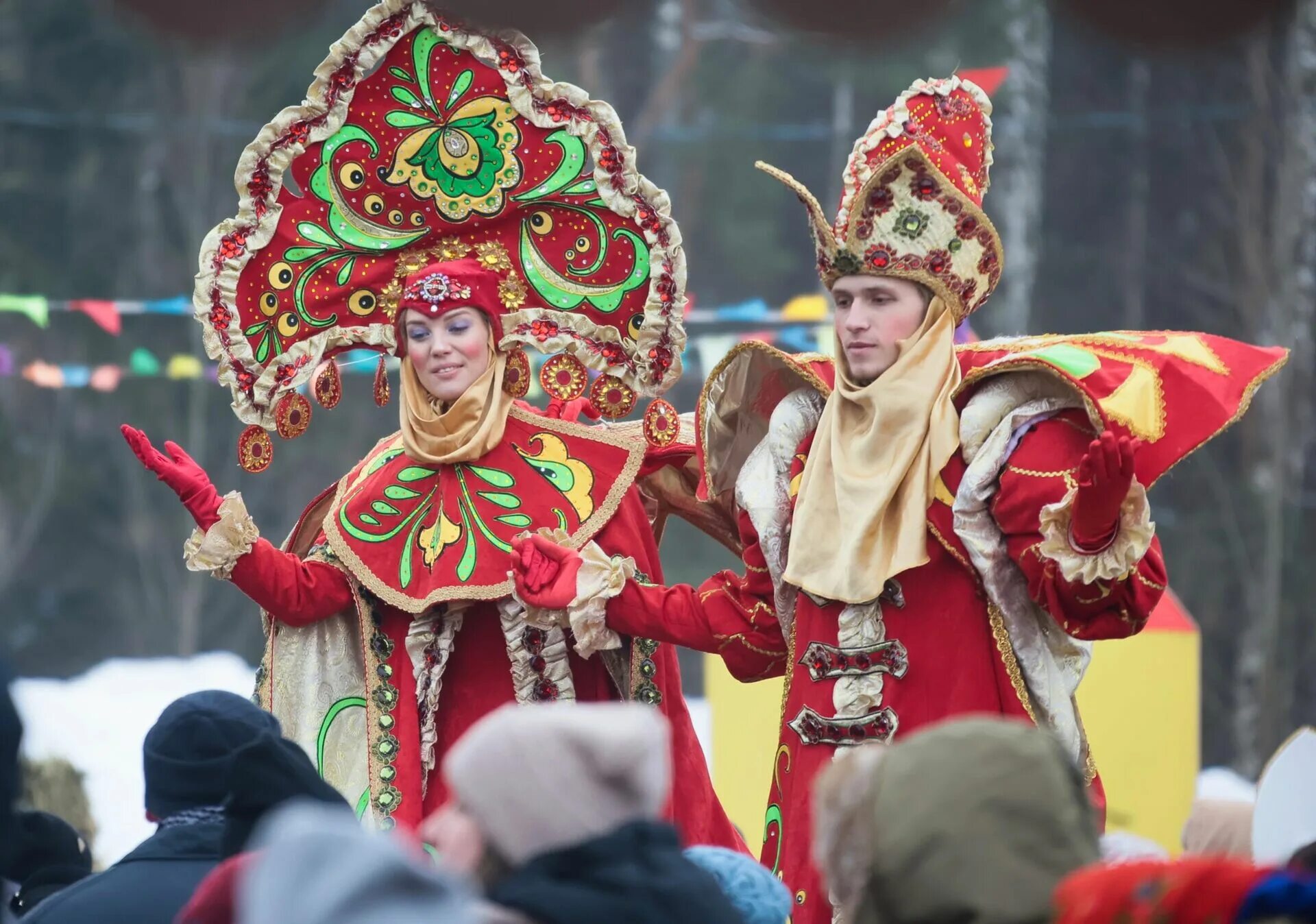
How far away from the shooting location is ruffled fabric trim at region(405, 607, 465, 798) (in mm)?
4434

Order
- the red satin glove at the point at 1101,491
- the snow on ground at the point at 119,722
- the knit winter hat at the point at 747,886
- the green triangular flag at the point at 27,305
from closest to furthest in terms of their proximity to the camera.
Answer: the knit winter hat at the point at 747,886 < the red satin glove at the point at 1101,491 < the green triangular flag at the point at 27,305 < the snow on ground at the point at 119,722

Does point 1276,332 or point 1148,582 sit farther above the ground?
point 1276,332

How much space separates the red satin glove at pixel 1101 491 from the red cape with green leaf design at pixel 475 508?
1300 millimetres

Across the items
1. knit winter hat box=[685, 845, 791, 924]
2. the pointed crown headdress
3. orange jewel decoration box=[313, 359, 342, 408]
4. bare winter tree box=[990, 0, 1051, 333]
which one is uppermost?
bare winter tree box=[990, 0, 1051, 333]

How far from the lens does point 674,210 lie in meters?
11.9

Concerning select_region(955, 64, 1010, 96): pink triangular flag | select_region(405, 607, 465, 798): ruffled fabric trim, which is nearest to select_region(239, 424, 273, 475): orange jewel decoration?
select_region(405, 607, 465, 798): ruffled fabric trim

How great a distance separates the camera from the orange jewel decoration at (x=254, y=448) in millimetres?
4500

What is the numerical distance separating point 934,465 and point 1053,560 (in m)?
0.38

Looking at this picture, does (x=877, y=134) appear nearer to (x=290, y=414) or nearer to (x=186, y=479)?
(x=290, y=414)

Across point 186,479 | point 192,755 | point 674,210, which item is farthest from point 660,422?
point 674,210

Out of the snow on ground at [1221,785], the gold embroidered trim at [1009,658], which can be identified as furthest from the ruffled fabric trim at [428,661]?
the snow on ground at [1221,785]

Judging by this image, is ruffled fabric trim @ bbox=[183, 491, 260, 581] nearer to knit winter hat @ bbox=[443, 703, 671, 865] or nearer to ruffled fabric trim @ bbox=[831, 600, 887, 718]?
ruffled fabric trim @ bbox=[831, 600, 887, 718]

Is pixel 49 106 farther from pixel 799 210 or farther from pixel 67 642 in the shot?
pixel 799 210

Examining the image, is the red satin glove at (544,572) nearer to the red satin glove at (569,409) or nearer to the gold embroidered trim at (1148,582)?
the red satin glove at (569,409)
